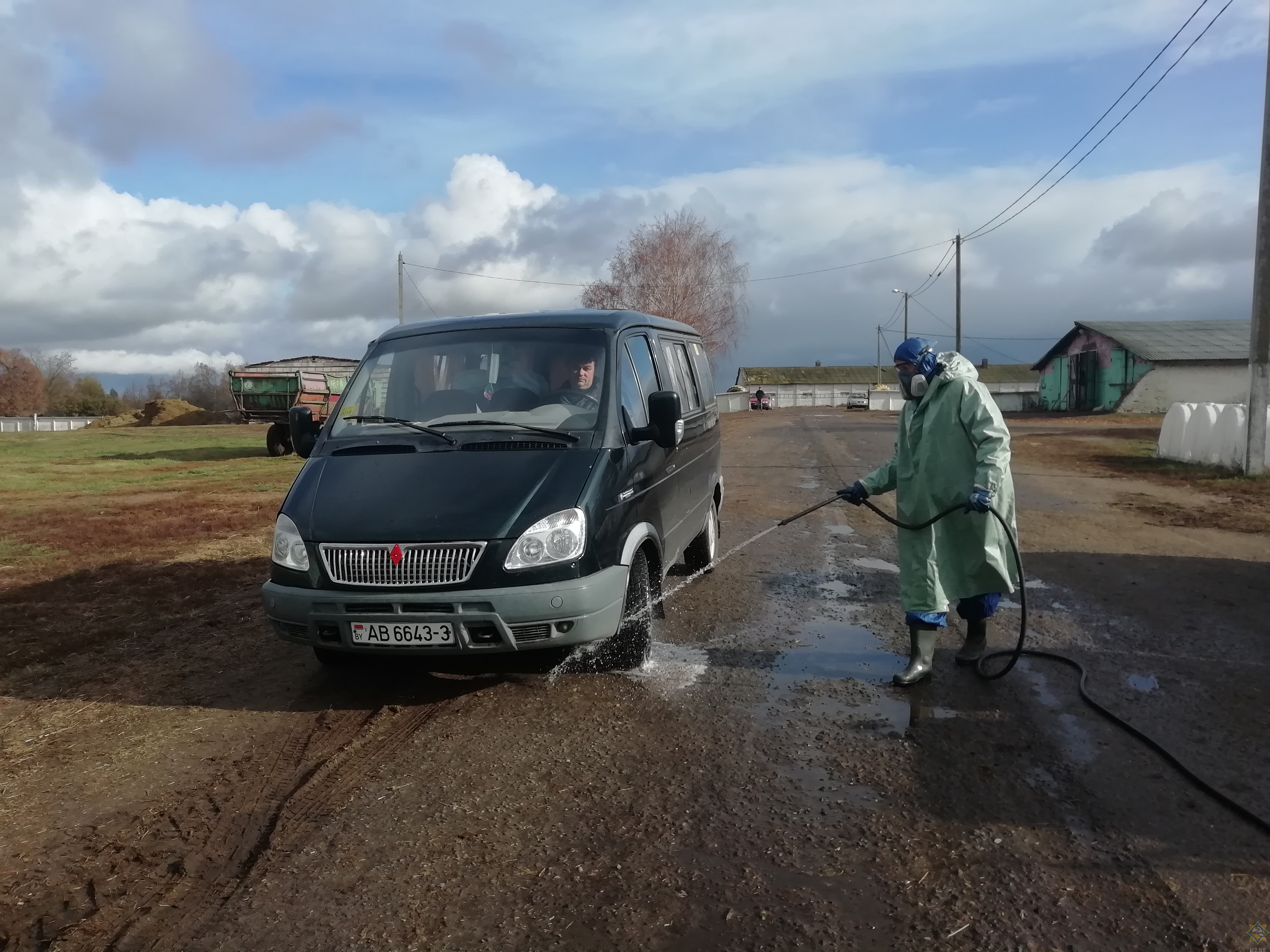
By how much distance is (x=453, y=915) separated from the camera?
2988 mm

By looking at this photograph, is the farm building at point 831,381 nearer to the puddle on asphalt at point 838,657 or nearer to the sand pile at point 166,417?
the sand pile at point 166,417

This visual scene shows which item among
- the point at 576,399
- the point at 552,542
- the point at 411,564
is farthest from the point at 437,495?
the point at 576,399

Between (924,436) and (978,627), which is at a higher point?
(924,436)

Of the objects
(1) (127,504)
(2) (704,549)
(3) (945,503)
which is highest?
(3) (945,503)

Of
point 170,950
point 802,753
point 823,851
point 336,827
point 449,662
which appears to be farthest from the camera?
point 449,662

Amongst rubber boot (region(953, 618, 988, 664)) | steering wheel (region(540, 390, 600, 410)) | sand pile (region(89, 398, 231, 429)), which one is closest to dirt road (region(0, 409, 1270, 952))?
rubber boot (region(953, 618, 988, 664))

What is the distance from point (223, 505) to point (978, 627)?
37.4ft

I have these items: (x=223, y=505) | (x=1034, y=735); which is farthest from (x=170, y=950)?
(x=223, y=505)

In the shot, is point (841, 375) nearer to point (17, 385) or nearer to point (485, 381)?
point (17, 385)

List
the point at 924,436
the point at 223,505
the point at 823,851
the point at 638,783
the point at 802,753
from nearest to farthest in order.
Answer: the point at 823,851, the point at 638,783, the point at 802,753, the point at 924,436, the point at 223,505

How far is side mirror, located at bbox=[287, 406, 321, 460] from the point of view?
577 cm

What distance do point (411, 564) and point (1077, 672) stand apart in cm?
366

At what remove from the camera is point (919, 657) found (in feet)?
16.8

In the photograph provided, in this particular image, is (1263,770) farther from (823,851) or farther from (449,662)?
(449,662)
